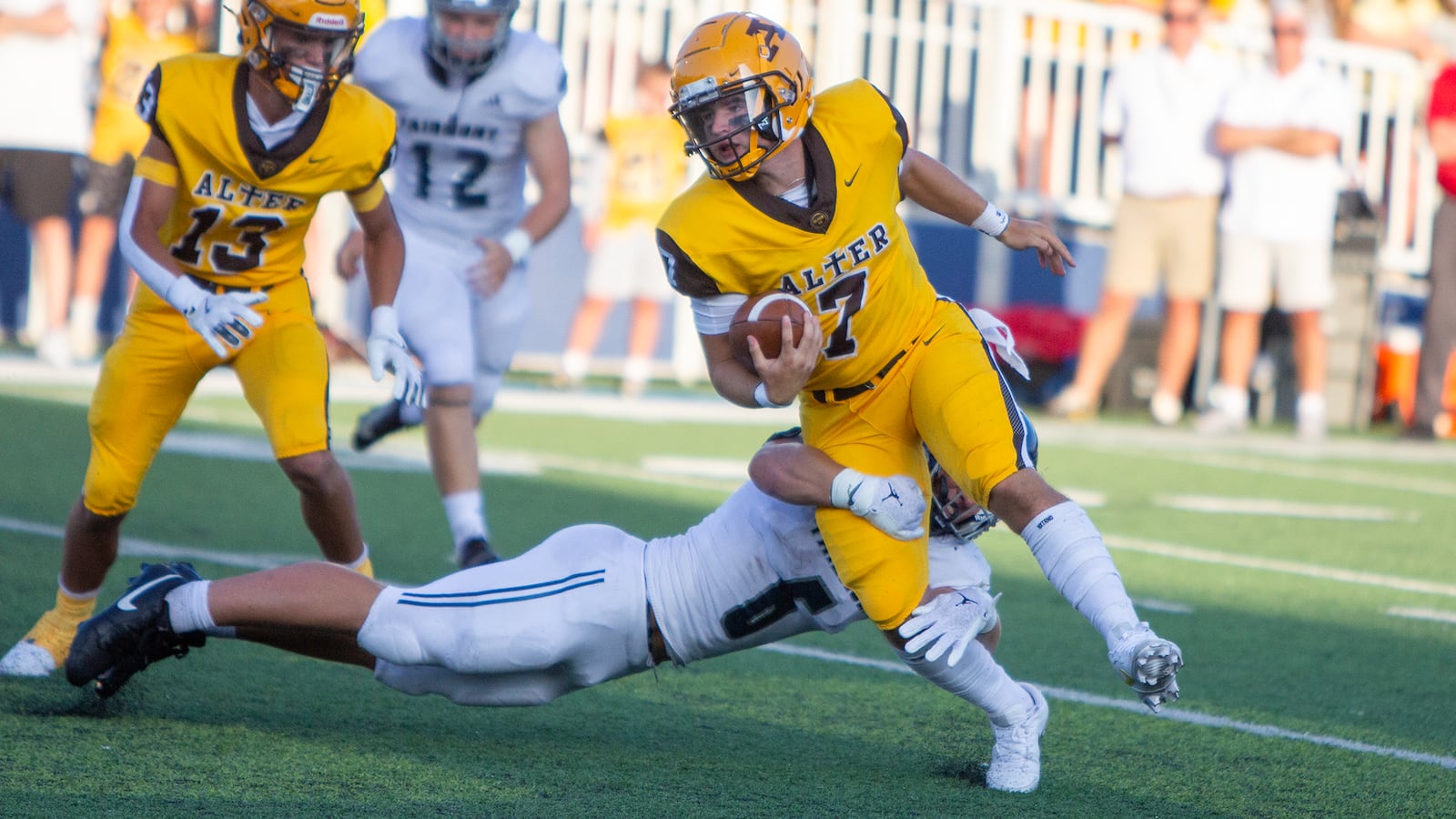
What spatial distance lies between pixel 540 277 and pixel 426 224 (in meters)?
6.46

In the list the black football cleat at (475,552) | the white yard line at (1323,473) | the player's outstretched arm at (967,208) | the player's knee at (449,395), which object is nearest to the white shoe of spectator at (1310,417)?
the white yard line at (1323,473)

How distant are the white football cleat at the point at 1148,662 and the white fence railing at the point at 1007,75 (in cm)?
940

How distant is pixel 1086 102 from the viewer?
1258 cm

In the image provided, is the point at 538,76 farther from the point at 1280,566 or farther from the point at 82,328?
the point at 82,328

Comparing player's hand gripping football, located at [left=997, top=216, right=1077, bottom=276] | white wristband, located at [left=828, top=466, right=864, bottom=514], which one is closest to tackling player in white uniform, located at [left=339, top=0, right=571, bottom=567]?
player's hand gripping football, located at [left=997, top=216, right=1077, bottom=276]

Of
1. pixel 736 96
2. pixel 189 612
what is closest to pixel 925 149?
pixel 736 96

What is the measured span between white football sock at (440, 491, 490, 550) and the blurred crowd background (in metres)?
5.19

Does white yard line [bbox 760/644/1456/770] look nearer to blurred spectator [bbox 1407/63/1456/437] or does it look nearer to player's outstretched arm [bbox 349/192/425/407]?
player's outstretched arm [bbox 349/192/425/407]

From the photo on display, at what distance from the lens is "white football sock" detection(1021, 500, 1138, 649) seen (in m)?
2.97

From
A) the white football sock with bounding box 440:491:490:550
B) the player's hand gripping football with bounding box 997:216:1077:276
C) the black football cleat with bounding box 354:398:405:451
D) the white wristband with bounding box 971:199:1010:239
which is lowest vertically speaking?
the white football sock with bounding box 440:491:490:550

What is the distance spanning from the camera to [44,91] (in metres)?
9.89

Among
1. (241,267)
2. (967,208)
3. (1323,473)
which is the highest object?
(967,208)

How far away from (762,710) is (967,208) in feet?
3.85

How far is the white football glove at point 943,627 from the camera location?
307cm
